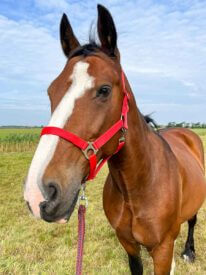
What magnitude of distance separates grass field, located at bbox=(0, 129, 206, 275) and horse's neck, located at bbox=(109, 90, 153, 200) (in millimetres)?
2051

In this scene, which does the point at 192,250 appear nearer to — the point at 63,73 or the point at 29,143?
the point at 63,73

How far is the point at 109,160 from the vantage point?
2.62 metres

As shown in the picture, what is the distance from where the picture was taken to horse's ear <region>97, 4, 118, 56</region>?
6.98 feet

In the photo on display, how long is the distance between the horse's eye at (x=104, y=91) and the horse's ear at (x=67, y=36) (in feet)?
2.28

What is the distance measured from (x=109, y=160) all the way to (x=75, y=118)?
2.57 feet

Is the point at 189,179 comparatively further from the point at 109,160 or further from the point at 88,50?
the point at 88,50

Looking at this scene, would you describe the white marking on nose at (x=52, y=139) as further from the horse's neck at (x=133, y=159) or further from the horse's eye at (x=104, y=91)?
the horse's neck at (x=133, y=159)

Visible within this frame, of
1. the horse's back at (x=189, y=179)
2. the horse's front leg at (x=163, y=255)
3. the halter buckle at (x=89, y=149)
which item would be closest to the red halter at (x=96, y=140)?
the halter buckle at (x=89, y=149)

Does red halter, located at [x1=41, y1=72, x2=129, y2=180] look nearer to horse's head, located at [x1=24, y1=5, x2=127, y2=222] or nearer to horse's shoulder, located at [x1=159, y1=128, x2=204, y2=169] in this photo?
horse's head, located at [x1=24, y1=5, x2=127, y2=222]

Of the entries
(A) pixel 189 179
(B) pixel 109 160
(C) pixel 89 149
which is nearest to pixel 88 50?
(C) pixel 89 149

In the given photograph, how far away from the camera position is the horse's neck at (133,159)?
253 centimetres

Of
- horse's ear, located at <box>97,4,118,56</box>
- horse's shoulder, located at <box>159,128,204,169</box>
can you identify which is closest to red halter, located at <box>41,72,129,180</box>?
horse's ear, located at <box>97,4,118,56</box>

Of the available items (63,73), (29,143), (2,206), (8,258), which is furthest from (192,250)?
(29,143)

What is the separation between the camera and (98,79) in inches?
80.0
